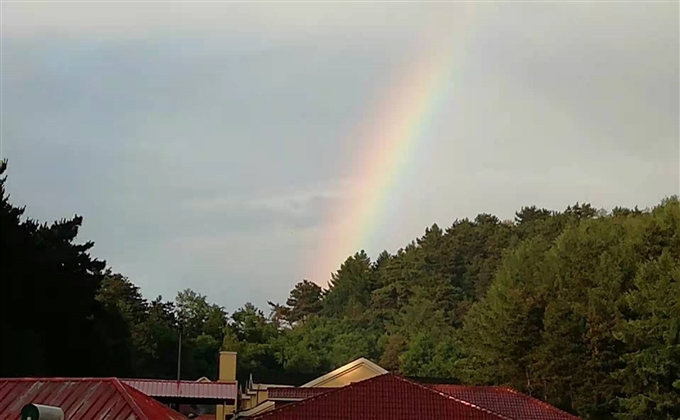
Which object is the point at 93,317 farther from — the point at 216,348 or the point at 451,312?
the point at 451,312

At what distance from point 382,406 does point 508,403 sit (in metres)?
8.05

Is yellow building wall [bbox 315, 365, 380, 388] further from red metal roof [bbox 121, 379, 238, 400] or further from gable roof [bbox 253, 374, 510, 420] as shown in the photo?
gable roof [bbox 253, 374, 510, 420]

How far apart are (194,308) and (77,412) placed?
70.5m

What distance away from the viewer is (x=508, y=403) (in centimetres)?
3141

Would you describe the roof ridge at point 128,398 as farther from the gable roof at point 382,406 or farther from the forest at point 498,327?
the forest at point 498,327

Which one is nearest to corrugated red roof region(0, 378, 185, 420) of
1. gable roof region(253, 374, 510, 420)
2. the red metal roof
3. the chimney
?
gable roof region(253, 374, 510, 420)

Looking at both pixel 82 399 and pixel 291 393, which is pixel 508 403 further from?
pixel 82 399

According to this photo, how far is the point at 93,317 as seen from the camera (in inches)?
1809

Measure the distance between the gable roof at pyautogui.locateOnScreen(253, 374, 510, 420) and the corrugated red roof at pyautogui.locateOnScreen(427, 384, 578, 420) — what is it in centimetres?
467

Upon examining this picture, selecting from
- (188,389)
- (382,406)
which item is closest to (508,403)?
(382,406)

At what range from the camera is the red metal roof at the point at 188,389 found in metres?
30.2

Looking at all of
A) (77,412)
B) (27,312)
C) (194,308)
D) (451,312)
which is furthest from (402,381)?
(451,312)

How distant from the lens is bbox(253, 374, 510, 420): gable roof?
24328 mm

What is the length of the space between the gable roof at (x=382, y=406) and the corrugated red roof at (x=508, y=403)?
15.3 feet
